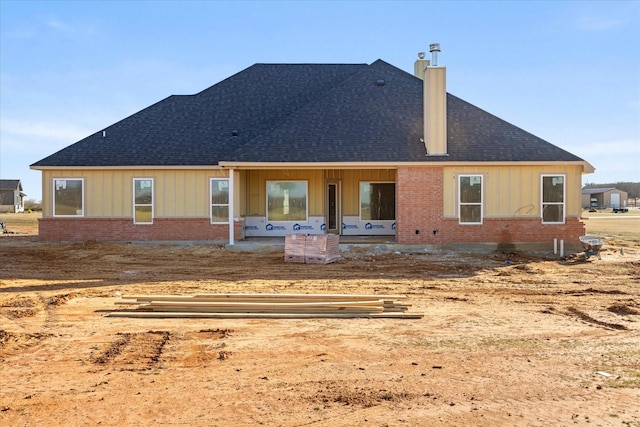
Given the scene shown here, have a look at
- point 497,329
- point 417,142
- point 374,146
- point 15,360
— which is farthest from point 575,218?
point 15,360

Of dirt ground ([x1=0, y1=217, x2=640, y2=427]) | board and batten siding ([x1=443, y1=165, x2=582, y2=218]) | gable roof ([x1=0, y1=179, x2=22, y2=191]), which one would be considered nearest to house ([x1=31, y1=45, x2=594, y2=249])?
board and batten siding ([x1=443, y1=165, x2=582, y2=218])

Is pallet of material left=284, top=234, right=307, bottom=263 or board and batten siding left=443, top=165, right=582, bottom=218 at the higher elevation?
board and batten siding left=443, top=165, right=582, bottom=218

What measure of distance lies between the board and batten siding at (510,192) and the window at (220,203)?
7.95 m

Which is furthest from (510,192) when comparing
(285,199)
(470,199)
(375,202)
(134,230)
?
(134,230)

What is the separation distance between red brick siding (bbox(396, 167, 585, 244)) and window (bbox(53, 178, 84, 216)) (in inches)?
466

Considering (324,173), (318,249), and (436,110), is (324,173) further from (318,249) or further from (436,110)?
(318,249)

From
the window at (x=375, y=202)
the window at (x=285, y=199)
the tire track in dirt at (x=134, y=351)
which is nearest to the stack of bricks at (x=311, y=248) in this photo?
the window at (x=285, y=199)

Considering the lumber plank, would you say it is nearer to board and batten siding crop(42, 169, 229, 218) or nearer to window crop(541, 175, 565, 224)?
board and batten siding crop(42, 169, 229, 218)

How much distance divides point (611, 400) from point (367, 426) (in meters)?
2.58

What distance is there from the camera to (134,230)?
71.4 feet

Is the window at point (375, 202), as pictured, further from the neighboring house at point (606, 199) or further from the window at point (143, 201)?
the neighboring house at point (606, 199)

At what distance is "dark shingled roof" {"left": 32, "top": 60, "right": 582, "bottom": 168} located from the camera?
2084cm

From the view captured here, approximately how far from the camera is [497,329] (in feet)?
29.8

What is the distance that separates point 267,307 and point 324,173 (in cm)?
1356
